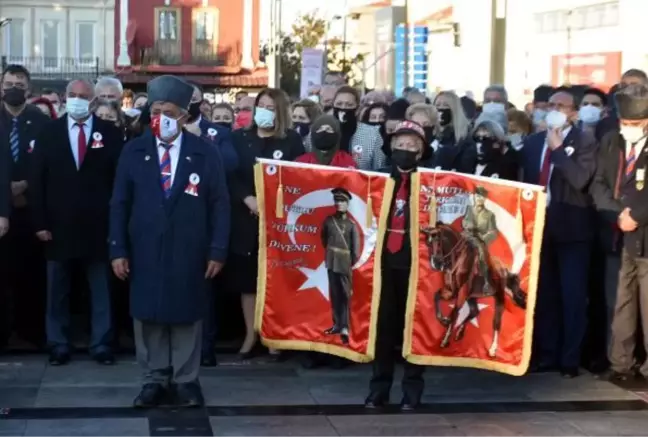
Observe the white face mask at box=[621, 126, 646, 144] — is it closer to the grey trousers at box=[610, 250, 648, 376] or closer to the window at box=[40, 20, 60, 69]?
the grey trousers at box=[610, 250, 648, 376]

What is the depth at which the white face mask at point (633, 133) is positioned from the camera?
877 cm

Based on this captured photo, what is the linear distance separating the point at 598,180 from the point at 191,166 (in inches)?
116

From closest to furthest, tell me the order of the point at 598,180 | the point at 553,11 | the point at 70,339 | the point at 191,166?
the point at 191,166 < the point at 598,180 < the point at 70,339 < the point at 553,11

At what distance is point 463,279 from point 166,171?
201 centimetres

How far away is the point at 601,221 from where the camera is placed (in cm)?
937

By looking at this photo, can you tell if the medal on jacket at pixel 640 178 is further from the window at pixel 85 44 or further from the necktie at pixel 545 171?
the window at pixel 85 44

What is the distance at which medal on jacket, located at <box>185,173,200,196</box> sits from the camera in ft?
26.2

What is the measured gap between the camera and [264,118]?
961cm

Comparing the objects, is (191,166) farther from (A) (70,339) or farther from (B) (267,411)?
(A) (70,339)

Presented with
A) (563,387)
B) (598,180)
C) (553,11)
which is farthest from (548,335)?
(553,11)

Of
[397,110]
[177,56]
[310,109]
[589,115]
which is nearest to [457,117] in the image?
[397,110]

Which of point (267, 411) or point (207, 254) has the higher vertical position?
point (207, 254)

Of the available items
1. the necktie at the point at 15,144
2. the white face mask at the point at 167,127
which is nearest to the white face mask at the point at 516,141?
the white face mask at the point at 167,127

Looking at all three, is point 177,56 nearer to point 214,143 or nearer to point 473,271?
point 214,143
